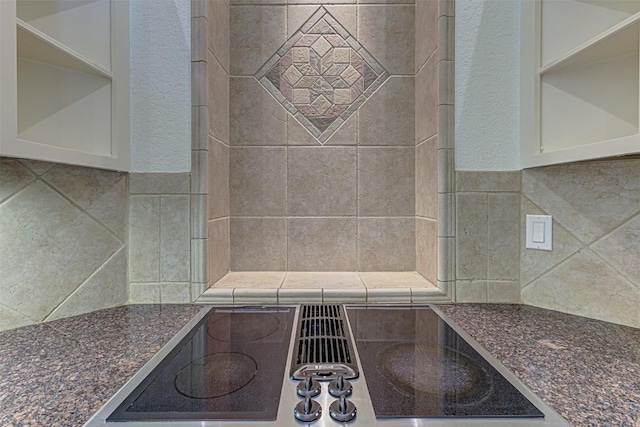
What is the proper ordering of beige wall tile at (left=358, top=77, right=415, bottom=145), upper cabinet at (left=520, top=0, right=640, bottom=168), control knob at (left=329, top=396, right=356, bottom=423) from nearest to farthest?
1. control knob at (left=329, top=396, right=356, bottom=423)
2. upper cabinet at (left=520, top=0, right=640, bottom=168)
3. beige wall tile at (left=358, top=77, right=415, bottom=145)

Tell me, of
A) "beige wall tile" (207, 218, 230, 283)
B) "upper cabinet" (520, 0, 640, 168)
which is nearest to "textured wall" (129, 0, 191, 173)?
"beige wall tile" (207, 218, 230, 283)

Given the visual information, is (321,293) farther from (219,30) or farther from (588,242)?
(219,30)

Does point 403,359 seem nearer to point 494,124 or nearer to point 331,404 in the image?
point 331,404

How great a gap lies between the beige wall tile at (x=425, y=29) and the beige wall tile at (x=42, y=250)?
127 centimetres

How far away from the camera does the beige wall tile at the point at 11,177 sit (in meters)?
0.91

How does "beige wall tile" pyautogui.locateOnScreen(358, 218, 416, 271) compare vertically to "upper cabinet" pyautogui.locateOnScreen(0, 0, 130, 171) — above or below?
below

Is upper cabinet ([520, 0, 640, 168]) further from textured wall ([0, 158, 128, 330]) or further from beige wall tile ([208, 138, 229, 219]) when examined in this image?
textured wall ([0, 158, 128, 330])

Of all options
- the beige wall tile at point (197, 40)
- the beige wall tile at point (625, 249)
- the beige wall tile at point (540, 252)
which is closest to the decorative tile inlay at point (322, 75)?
the beige wall tile at point (197, 40)

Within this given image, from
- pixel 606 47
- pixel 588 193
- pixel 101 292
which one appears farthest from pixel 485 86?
pixel 101 292

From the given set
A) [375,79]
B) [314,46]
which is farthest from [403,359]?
[314,46]

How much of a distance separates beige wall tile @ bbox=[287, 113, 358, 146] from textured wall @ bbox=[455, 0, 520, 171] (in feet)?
1.42

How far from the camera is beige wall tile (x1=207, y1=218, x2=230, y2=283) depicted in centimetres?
118

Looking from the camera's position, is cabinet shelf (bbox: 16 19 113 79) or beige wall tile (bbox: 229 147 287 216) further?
beige wall tile (bbox: 229 147 287 216)

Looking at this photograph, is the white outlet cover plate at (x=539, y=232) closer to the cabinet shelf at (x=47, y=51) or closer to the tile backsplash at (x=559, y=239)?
the tile backsplash at (x=559, y=239)
